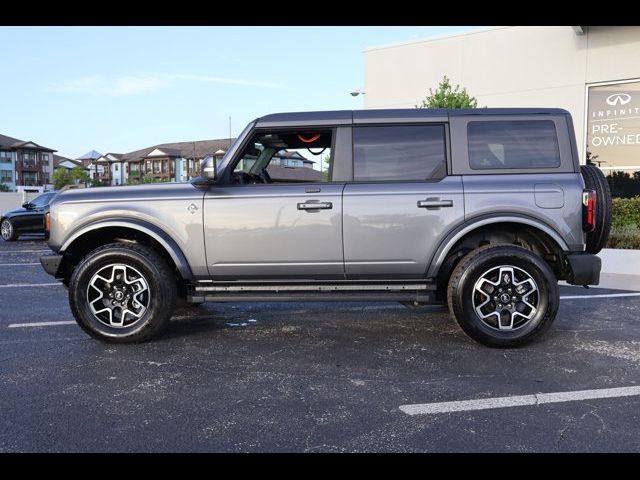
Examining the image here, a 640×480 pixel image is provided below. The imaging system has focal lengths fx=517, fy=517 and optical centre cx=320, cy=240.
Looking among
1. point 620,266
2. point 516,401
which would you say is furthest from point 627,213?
point 516,401

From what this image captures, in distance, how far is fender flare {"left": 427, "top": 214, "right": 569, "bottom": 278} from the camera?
4332 mm

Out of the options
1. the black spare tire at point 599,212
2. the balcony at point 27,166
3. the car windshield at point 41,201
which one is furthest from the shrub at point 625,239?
the balcony at point 27,166

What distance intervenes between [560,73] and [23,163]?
285 feet

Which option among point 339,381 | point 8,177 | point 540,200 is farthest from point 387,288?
point 8,177

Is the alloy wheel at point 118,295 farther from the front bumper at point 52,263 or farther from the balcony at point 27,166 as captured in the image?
the balcony at point 27,166

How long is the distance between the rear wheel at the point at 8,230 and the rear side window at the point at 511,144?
15.6 meters

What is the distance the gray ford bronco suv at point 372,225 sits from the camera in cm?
433

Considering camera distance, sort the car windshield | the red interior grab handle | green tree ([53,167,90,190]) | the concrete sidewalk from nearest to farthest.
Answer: the red interior grab handle, the concrete sidewalk, the car windshield, green tree ([53,167,90,190])

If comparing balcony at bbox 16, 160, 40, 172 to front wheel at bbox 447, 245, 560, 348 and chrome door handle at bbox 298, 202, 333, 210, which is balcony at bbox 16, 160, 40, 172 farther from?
front wheel at bbox 447, 245, 560, 348

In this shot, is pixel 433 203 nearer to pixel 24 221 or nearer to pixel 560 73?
pixel 560 73

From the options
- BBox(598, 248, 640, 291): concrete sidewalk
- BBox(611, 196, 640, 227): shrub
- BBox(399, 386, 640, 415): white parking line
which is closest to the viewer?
BBox(399, 386, 640, 415): white parking line

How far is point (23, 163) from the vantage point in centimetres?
8244

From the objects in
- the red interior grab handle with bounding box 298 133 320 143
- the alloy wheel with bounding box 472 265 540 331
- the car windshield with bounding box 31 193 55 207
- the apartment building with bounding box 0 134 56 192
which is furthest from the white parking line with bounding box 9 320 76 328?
the apartment building with bounding box 0 134 56 192

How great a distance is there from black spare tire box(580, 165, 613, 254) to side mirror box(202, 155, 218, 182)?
10.6 ft
